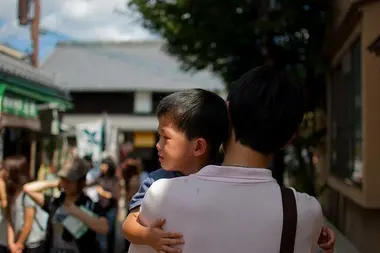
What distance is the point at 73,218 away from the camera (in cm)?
404

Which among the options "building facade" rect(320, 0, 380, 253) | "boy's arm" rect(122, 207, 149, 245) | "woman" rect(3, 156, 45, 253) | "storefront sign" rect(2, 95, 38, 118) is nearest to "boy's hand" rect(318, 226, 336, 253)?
"boy's arm" rect(122, 207, 149, 245)

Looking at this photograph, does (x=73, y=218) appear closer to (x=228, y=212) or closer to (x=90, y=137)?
(x=228, y=212)

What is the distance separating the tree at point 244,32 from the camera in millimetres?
9859

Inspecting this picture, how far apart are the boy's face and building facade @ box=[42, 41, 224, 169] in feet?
83.9

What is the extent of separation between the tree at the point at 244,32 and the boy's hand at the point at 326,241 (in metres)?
8.15

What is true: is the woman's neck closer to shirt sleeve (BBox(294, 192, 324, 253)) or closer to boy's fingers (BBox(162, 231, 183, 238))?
shirt sleeve (BBox(294, 192, 324, 253))

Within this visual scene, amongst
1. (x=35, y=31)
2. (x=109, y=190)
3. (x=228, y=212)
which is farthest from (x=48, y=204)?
(x=35, y=31)

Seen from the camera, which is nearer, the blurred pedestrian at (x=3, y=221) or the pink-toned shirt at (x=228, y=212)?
the pink-toned shirt at (x=228, y=212)

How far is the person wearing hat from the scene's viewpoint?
159 inches

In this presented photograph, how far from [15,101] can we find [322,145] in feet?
20.9

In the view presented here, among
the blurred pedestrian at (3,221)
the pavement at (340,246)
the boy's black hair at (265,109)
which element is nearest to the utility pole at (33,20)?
the blurred pedestrian at (3,221)

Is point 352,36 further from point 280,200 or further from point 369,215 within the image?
point 280,200

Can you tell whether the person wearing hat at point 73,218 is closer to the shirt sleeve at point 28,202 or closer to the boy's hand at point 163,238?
the shirt sleeve at point 28,202

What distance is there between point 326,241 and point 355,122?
252 inches
